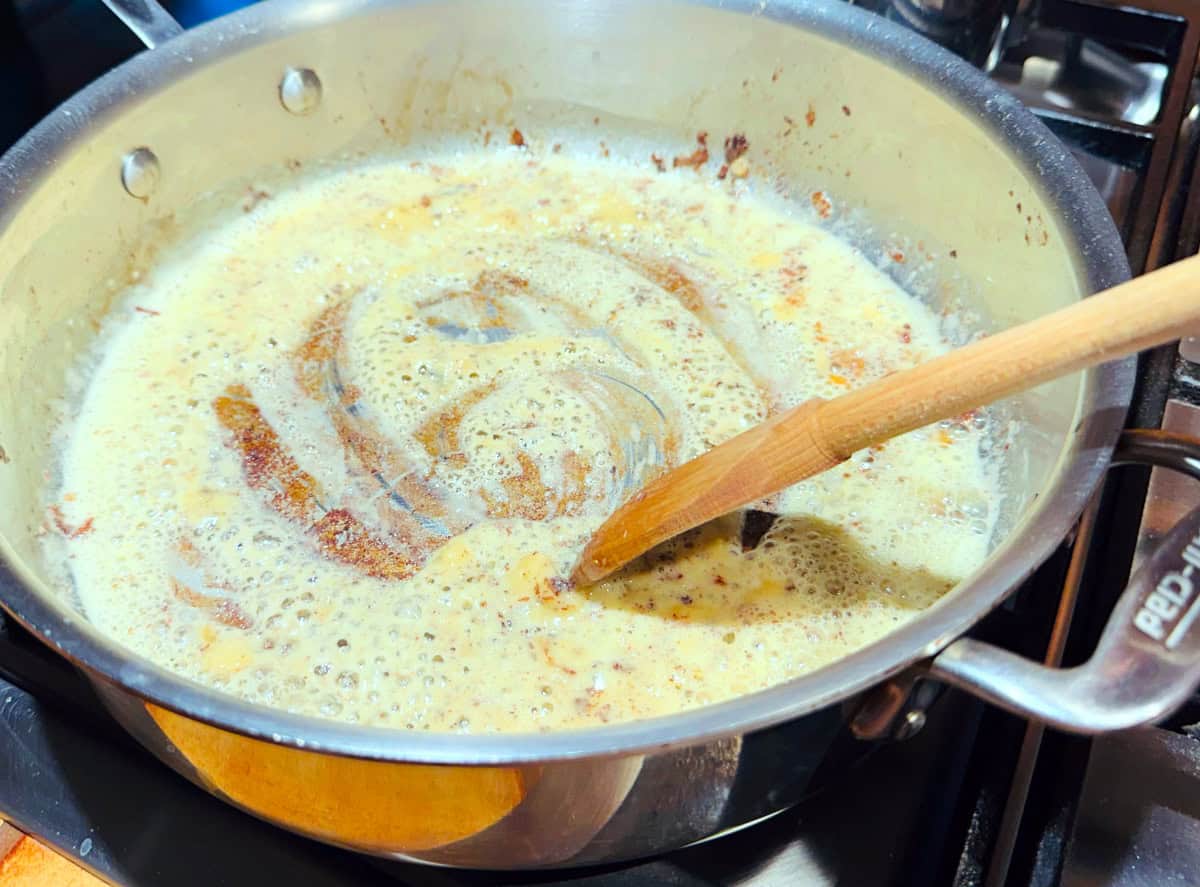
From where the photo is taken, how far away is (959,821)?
75 centimetres

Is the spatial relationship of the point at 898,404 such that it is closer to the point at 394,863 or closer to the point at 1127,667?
the point at 1127,667

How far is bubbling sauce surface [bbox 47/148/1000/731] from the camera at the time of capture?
0.81 meters

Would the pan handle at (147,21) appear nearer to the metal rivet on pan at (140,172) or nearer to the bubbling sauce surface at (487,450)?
the metal rivet on pan at (140,172)

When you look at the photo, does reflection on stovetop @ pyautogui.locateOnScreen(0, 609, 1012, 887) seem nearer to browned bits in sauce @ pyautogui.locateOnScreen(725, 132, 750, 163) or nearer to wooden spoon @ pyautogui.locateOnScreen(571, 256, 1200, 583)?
wooden spoon @ pyautogui.locateOnScreen(571, 256, 1200, 583)

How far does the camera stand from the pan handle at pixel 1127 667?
1.74 ft

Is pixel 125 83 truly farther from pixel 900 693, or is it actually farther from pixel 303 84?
pixel 900 693

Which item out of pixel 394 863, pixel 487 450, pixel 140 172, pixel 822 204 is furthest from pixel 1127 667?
pixel 140 172

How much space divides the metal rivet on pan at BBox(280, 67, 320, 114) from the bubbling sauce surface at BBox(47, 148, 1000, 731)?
0.10 metres

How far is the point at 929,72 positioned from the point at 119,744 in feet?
2.91

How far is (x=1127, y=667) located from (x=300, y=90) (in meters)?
0.97

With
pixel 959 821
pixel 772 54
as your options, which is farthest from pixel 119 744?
pixel 772 54

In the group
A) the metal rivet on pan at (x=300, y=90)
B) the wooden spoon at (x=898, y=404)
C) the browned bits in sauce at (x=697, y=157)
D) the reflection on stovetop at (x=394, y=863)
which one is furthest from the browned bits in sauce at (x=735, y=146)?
the reflection on stovetop at (x=394, y=863)

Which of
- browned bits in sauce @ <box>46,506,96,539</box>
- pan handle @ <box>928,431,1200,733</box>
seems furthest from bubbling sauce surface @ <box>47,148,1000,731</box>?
pan handle @ <box>928,431,1200,733</box>

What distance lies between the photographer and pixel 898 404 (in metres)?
0.64
